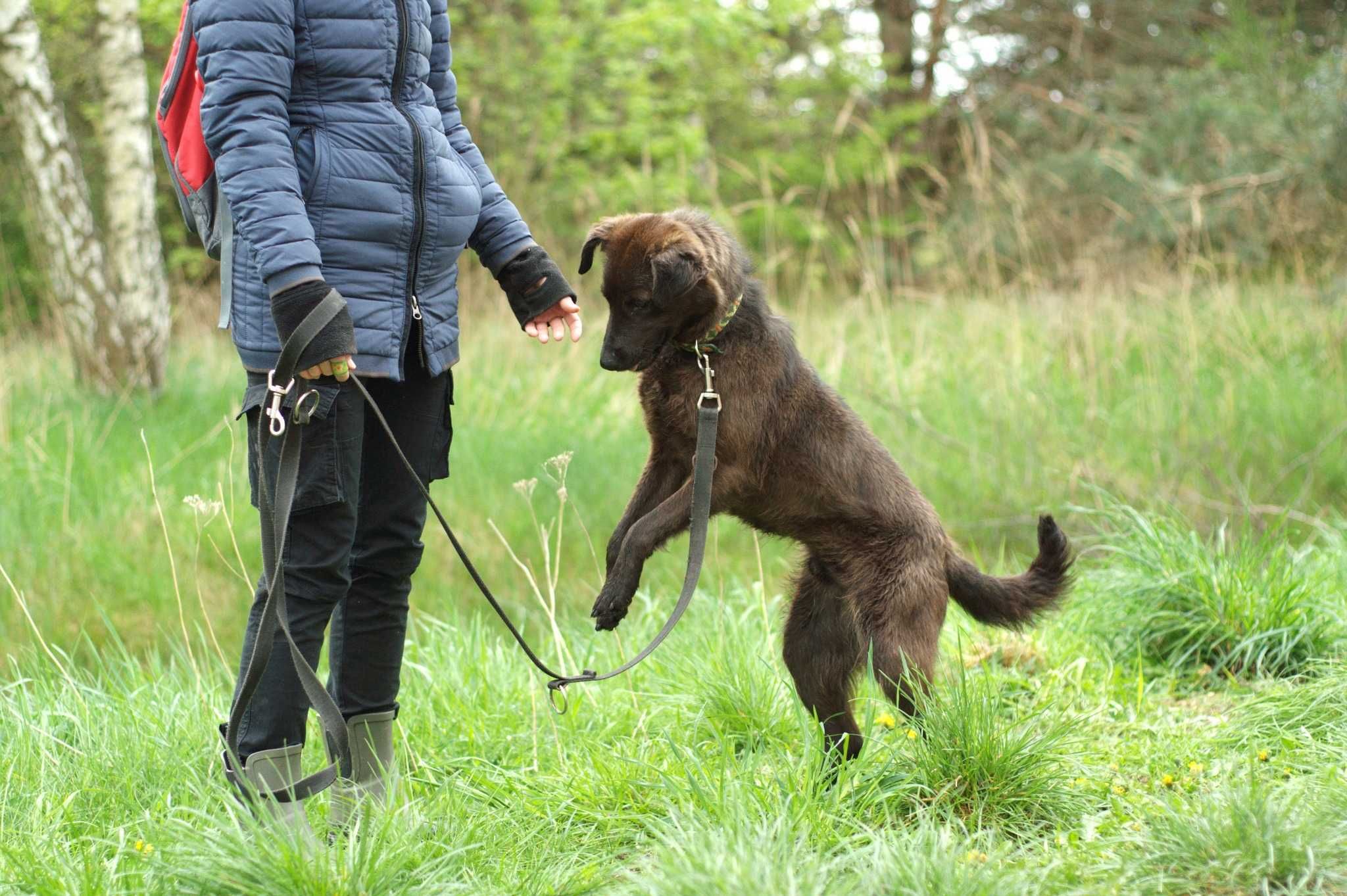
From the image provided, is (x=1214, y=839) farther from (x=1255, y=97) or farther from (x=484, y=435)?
(x=1255, y=97)

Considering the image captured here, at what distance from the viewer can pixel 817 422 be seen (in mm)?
2982

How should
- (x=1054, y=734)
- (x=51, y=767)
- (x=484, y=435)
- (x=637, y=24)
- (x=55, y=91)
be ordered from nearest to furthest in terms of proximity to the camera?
(x=1054, y=734)
(x=51, y=767)
(x=484, y=435)
(x=55, y=91)
(x=637, y=24)

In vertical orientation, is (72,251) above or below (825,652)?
above

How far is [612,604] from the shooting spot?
2729mm

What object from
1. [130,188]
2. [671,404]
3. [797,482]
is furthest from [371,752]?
[130,188]

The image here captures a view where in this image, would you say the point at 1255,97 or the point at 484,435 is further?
the point at 1255,97

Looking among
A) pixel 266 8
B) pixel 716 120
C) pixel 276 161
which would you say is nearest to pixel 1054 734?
pixel 276 161

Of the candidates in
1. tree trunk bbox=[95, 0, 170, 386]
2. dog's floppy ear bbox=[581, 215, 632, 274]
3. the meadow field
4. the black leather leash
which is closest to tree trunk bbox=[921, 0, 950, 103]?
the meadow field

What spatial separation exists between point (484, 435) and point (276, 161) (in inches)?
155

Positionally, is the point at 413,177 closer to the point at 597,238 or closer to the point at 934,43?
the point at 597,238

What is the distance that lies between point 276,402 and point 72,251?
5.24 m

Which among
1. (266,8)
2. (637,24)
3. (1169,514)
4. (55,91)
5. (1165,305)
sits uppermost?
(637,24)

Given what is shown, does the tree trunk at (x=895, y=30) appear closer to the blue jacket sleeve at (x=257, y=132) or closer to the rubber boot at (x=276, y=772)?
the blue jacket sleeve at (x=257, y=132)

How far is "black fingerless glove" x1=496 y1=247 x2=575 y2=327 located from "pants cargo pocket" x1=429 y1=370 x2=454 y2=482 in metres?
0.26
